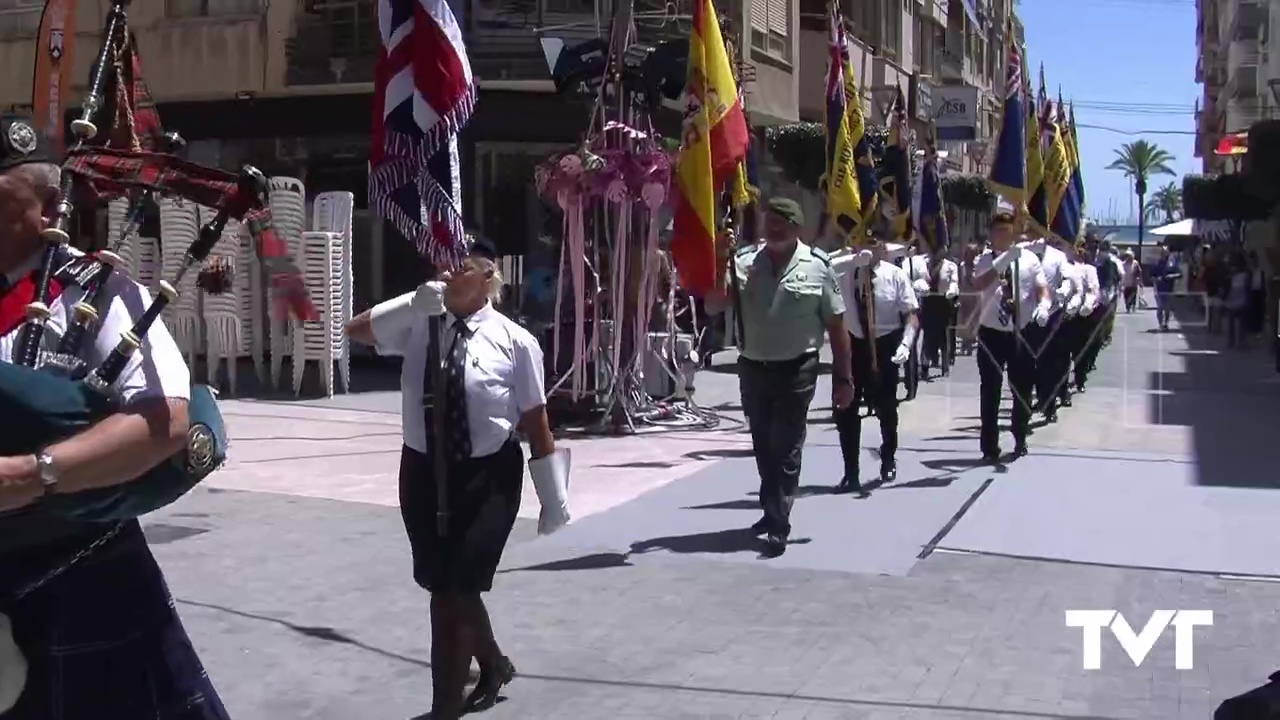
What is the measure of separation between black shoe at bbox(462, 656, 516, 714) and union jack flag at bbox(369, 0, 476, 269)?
186cm

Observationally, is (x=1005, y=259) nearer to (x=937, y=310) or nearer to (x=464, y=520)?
(x=464, y=520)

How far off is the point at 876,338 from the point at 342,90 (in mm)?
11653

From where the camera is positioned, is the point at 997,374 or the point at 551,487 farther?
the point at 997,374

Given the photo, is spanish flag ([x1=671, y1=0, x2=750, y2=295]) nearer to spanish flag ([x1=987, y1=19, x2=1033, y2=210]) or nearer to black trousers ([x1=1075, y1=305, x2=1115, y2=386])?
spanish flag ([x1=987, y1=19, x2=1033, y2=210])

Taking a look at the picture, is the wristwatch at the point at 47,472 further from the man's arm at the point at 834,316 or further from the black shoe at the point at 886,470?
the black shoe at the point at 886,470

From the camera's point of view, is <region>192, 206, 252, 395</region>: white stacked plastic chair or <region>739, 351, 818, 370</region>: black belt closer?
<region>739, 351, 818, 370</region>: black belt

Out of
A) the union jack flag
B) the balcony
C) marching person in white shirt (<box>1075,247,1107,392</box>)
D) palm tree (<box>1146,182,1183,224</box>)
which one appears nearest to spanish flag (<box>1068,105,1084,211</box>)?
marching person in white shirt (<box>1075,247,1107,392</box>)

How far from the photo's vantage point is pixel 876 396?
1052 centimetres

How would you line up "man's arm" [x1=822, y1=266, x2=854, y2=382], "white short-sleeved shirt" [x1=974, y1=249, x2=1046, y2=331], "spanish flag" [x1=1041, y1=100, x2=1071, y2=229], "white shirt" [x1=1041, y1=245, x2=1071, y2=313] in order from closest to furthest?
1. "man's arm" [x1=822, y1=266, x2=854, y2=382]
2. "white short-sleeved shirt" [x1=974, y1=249, x2=1046, y2=331]
3. "white shirt" [x1=1041, y1=245, x2=1071, y2=313]
4. "spanish flag" [x1=1041, y1=100, x2=1071, y2=229]

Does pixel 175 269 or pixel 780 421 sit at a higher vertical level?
pixel 175 269

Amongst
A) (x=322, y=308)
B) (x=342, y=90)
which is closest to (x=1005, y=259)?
(x=322, y=308)

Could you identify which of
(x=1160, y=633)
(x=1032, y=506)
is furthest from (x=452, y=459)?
(x=1032, y=506)

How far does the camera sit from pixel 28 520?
2.76 m

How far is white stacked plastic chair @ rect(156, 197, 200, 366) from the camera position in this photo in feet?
50.5
